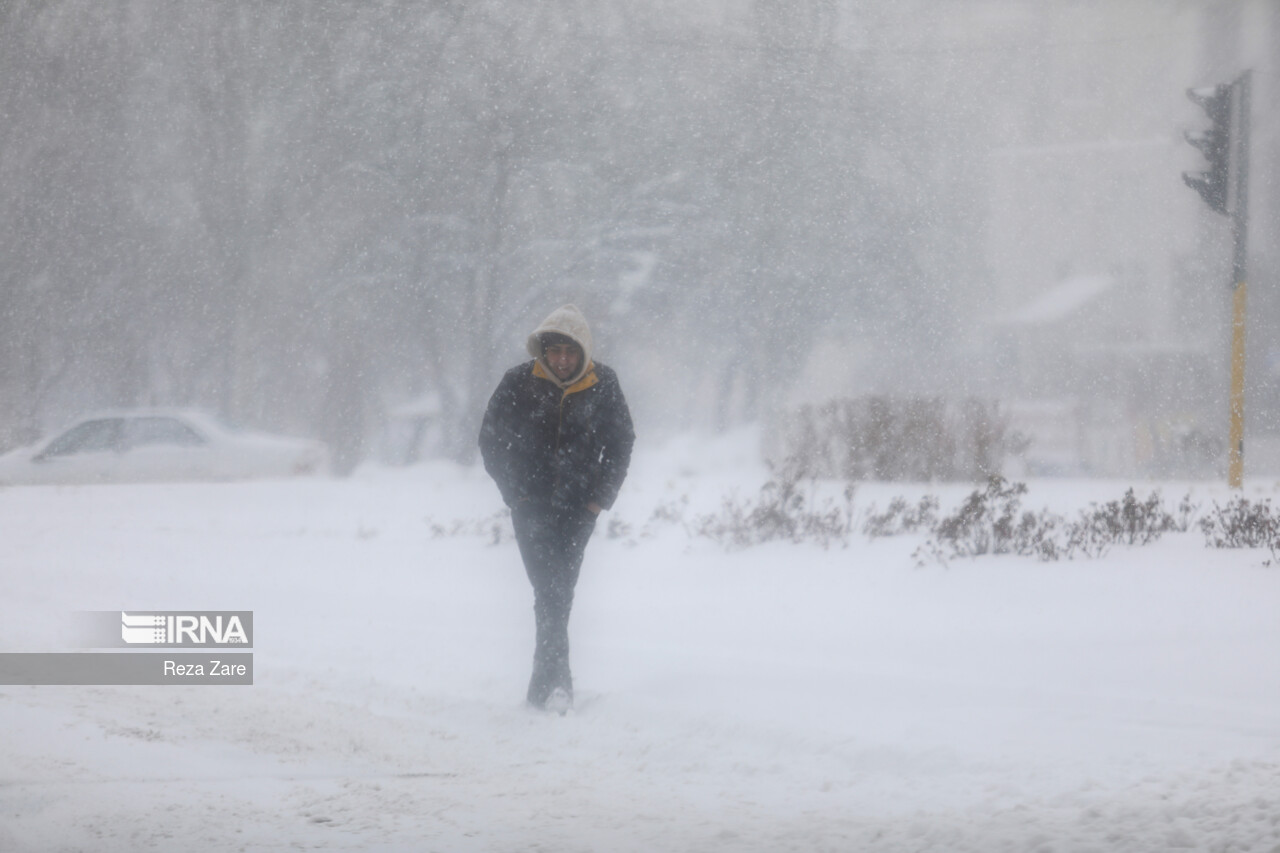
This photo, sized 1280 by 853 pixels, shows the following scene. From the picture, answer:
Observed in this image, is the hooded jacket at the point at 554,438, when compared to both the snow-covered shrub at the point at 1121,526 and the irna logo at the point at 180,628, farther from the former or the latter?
the snow-covered shrub at the point at 1121,526

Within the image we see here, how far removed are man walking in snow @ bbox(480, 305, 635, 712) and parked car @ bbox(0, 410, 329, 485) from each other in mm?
7306

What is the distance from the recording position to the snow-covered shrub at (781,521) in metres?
8.67

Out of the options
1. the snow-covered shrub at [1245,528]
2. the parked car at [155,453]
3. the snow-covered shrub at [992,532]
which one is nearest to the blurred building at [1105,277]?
the snow-covered shrub at [1245,528]

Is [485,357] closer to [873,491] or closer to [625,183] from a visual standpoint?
[625,183]

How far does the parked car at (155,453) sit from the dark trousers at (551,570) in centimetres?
734

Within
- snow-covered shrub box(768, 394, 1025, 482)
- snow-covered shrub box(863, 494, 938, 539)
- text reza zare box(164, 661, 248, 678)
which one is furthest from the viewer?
snow-covered shrub box(768, 394, 1025, 482)

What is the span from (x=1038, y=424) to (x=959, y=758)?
8.64 meters

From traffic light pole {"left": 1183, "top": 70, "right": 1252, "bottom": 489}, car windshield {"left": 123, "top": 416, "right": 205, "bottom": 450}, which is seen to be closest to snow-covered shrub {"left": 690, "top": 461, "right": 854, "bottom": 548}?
traffic light pole {"left": 1183, "top": 70, "right": 1252, "bottom": 489}

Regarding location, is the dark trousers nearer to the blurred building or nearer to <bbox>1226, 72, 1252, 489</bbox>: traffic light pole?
<bbox>1226, 72, 1252, 489</bbox>: traffic light pole

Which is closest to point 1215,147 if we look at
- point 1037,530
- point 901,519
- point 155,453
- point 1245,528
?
point 1245,528

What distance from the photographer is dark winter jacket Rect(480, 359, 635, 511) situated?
194 inches

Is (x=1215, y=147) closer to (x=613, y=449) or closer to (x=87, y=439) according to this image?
(x=613, y=449)

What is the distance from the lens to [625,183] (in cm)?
1320

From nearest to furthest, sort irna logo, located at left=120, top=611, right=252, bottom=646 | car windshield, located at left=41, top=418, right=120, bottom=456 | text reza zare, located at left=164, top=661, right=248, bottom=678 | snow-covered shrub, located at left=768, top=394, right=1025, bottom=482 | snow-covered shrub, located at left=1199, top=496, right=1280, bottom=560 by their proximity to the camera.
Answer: text reza zare, located at left=164, top=661, right=248, bottom=678, irna logo, located at left=120, top=611, right=252, bottom=646, snow-covered shrub, located at left=1199, top=496, right=1280, bottom=560, car windshield, located at left=41, top=418, right=120, bottom=456, snow-covered shrub, located at left=768, top=394, right=1025, bottom=482
